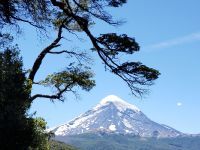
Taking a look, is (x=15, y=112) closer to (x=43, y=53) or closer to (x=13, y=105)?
(x=13, y=105)

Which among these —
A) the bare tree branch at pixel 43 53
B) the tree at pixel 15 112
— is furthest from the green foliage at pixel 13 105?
the bare tree branch at pixel 43 53

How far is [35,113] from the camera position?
28.9 m

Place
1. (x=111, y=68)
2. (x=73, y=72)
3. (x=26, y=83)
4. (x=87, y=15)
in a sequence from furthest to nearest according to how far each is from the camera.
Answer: (x=26, y=83) < (x=73, y=72) < (x=87, y=15) < (x=111, y=68)

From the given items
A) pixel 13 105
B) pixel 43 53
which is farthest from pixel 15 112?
pixel 43 53

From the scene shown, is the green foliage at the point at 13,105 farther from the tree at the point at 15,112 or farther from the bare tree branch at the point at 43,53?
the bare tree branch at the point at 43,53

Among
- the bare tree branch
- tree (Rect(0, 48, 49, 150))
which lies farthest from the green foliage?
the bare tree branch

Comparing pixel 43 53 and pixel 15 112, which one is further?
pixel 15 112

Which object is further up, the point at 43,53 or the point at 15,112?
the point at 43,53

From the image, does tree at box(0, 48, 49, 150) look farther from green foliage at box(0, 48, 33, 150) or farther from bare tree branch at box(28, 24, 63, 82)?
bare tree branch at box(28, 24, 63, 82)

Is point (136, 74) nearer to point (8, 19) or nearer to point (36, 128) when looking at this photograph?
point (8, 19)

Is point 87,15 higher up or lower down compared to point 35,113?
higher up

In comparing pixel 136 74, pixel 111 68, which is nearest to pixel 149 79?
pixel 136 74

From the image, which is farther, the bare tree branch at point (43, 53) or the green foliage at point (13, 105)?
the green foliage at point (13, 105)

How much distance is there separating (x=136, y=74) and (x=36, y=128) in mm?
13288
